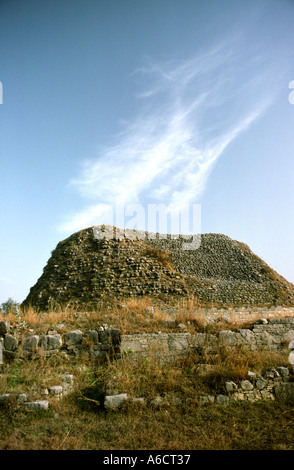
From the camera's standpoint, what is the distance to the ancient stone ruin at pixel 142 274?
1555cm

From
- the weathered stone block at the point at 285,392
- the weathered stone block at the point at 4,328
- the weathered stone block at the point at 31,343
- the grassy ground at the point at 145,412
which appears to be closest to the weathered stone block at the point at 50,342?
the weathered stone block at the point at 31,343

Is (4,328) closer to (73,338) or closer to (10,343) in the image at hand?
(10,343)

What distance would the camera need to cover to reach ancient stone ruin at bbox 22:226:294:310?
1555cm

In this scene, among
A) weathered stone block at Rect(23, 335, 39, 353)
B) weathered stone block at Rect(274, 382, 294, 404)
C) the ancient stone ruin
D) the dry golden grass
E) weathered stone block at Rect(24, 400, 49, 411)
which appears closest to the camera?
the dry golden grass

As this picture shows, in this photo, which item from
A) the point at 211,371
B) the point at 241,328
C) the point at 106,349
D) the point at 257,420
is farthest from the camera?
the point at 241,328

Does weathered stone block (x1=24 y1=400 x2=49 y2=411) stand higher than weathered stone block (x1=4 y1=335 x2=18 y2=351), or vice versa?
weathered stone block (x1=4 y1=335 x2=18 y2=351)

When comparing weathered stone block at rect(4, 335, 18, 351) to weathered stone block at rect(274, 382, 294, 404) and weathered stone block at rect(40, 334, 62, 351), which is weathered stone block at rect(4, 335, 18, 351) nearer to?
weathered stone block at rect(40, 334, 62, 351)

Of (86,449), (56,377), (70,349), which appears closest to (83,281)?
(70,349)

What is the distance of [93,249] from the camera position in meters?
18.2

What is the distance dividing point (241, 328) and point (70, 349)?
4361mm

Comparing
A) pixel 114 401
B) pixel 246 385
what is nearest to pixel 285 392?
pixel 246 385

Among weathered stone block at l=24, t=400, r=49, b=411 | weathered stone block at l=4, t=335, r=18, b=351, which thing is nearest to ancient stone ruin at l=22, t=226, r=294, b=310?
weathered stone block at l=4, t=335, r=18, b=351
